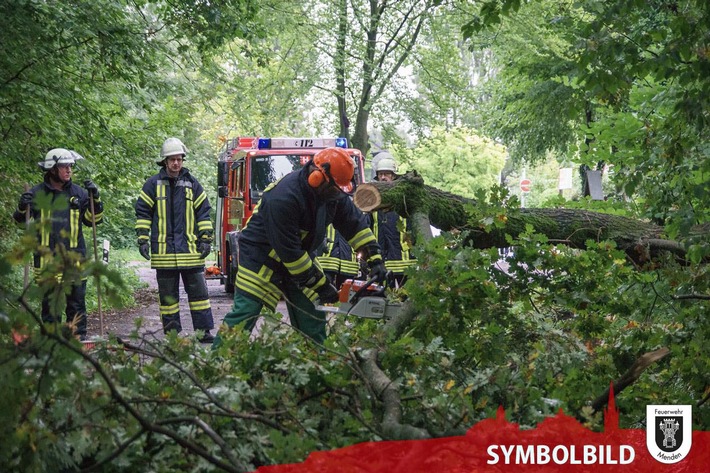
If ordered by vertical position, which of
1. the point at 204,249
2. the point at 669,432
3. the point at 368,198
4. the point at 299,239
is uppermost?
the point at 368,198

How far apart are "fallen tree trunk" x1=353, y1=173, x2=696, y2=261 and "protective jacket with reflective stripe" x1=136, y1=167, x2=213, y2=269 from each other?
3.09m

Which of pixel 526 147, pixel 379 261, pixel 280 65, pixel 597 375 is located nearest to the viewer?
pixel 597 375

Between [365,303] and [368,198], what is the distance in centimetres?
93

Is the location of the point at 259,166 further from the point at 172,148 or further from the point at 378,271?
the point at 378,271

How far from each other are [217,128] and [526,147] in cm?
2006

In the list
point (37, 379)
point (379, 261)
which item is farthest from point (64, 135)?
point (37, 379)

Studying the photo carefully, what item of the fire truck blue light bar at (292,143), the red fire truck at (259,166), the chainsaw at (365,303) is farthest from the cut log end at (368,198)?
the fire truck blue light bar at (292,143)

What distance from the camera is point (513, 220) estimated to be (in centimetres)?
662

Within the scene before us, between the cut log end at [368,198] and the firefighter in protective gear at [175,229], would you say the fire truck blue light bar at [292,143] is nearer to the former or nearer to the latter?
the firefighter in protective gear at [175,229]

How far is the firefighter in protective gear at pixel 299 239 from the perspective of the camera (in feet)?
21.1

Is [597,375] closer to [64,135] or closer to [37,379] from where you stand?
[37,379]

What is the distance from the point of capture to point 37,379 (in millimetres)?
2969

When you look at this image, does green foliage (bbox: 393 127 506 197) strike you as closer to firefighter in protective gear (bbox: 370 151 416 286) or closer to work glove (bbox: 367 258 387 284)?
firefighter in protective gear (bbox: 370 151 416 286)

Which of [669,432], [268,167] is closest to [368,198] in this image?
[669,432]
